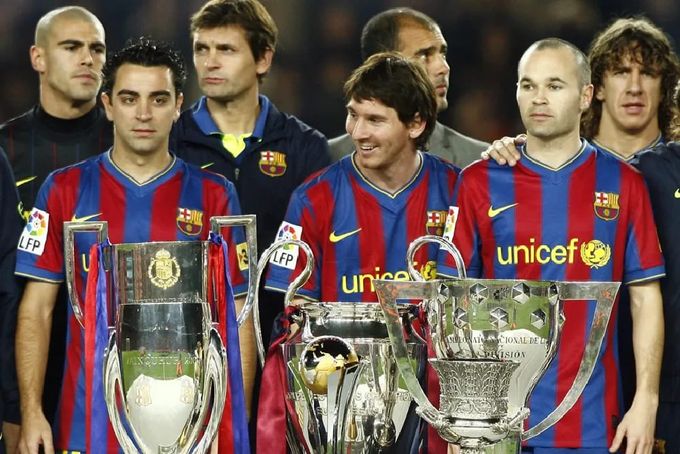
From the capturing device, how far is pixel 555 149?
3.19 metres

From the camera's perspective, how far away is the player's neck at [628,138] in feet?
12.3

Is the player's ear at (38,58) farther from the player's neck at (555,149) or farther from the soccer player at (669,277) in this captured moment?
the soccer player at (669,277)

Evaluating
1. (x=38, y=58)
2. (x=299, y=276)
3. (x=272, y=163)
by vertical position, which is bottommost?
(x=299, y=276)

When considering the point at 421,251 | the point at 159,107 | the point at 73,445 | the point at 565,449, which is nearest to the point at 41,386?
the point at 73,445

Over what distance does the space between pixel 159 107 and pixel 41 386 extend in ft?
2.50

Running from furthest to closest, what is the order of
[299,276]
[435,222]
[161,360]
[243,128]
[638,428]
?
[243,128], [435,222], [638,428], [299,276], [161,360]

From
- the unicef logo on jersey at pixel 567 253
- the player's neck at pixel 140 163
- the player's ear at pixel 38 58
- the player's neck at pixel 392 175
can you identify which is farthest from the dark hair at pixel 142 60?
the unicef logo on jersey at pixel 567 253

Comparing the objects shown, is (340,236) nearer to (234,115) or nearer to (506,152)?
(506,152)

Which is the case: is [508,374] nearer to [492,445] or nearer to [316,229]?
[492,445]

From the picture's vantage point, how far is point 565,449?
3.06 meters

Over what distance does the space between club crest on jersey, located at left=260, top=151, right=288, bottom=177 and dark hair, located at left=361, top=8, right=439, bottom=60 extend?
66cm

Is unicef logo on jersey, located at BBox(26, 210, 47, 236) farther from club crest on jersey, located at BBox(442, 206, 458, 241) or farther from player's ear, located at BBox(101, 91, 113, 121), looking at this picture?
club crest on jersey, located at BBox(442, 206, 458, 241)

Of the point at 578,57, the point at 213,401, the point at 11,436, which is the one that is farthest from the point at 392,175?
the point at 213,401

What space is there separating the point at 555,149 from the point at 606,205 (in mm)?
185
